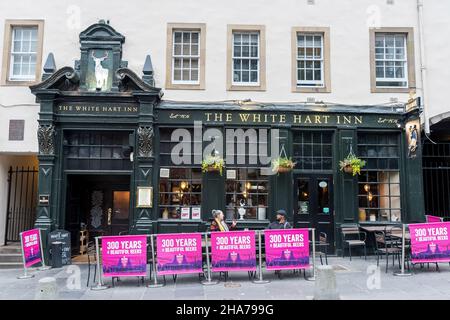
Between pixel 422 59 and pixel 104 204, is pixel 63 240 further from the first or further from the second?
pixel 422 59

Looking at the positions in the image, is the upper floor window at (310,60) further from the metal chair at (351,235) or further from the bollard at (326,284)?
the bollard at (326,284)

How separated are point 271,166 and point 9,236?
8.79 meters

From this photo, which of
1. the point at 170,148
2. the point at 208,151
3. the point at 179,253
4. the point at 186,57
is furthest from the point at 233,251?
the point at 186,57

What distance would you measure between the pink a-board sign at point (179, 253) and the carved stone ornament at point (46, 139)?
16.8 feet

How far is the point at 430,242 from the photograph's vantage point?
9609 mm

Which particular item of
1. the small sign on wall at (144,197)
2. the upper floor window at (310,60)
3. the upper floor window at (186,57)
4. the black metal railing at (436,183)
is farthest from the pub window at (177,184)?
A: the black metal railing at (436,183)

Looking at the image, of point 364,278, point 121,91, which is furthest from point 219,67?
point 364,278

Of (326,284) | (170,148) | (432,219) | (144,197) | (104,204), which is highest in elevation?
(170,148)

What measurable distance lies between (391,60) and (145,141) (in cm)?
838

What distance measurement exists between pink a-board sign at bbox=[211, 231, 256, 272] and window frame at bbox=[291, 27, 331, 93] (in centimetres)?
567

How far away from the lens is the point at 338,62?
500 inches

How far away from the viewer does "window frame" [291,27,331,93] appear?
41.3ft

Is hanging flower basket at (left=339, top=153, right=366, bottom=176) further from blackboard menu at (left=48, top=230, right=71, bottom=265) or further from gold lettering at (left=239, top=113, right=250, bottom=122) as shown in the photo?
blackboard menu at (left=48, top=230, right=71, bottom=265)

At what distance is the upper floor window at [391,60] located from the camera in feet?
42.2
